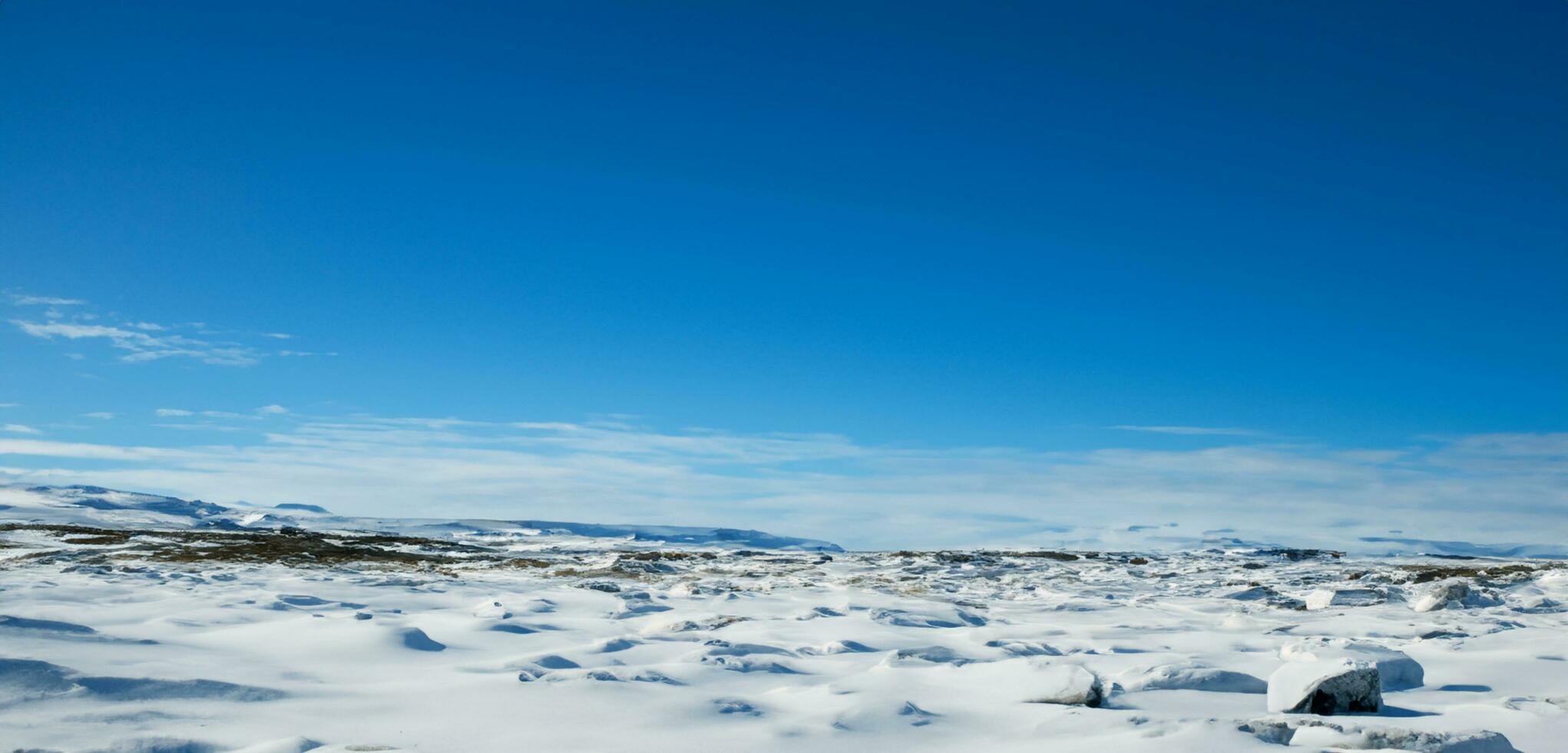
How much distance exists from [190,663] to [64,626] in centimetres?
→ 181

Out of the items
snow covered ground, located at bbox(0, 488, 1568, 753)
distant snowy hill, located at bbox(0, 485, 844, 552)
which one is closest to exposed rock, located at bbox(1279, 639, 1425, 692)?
snow covered ground, located at bbox(0, 488, 1568, 753)

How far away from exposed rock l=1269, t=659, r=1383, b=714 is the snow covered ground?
0.07 m

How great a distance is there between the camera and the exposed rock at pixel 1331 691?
186 inches

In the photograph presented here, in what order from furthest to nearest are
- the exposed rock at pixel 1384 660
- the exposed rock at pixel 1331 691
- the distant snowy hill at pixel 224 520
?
the distant snowy hill at pixel 224 520, the exposed rock at pixel 1384 660, the exposed rock at pixel 1331 691

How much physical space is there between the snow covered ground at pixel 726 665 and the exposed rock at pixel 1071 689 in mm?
13

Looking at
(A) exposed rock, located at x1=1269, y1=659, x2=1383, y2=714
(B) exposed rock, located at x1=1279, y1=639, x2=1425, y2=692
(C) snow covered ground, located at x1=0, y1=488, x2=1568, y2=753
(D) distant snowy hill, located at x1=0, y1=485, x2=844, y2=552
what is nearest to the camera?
(C) snow covered ground, located at x1=0, y1=488, x2=1568, y2=753

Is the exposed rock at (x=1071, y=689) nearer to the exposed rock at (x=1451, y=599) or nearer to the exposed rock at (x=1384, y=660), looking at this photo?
the exposed rock at (x=1384, y=660)

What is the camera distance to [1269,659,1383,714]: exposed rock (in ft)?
15.5

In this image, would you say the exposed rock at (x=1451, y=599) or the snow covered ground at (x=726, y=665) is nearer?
the snow covered ground at (x=726, y=665)

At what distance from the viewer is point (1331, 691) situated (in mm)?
4754

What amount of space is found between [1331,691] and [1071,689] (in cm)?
132

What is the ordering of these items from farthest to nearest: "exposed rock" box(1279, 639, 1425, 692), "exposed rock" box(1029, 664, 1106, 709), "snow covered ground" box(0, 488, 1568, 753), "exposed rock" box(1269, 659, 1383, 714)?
"exposed rock" box(1279, 639, 1425, 692)
"exposed rock" box(1029, 664, 1106, 709)
"exposed rock" box(1269, 659, 1383, 714)
"snow covered ground" box(0, 488, 1568, 753)

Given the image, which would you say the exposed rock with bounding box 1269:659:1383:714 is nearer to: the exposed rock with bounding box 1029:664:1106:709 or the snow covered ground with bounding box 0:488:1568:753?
the snow covered ground with bounding box 0:488:1568:753

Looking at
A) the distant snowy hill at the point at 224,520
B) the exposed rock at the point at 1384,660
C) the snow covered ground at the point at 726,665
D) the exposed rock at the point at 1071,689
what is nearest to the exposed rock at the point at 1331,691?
the snow covered ground at the point at 726,665
